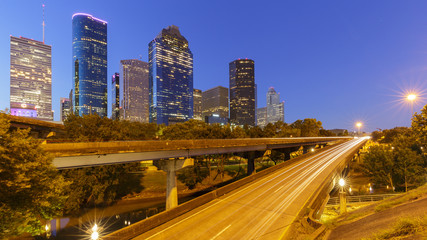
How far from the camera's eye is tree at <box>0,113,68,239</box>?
13.5 m

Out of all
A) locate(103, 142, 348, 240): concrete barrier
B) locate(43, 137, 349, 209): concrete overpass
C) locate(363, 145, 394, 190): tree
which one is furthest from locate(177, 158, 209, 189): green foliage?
locate(363, 145, 394, 190): tree

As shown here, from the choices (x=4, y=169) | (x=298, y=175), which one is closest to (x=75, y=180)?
(x=4, y=169)

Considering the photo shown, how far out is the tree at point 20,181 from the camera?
13.5 meters

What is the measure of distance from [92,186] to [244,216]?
2836 cm

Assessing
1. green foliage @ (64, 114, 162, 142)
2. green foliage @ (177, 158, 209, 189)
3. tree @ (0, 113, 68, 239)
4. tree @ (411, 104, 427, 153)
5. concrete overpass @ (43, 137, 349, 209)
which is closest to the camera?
tree @ (0, 113, 68, 239)

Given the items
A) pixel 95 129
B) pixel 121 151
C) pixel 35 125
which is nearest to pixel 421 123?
pixel 121 151

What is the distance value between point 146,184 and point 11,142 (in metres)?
32.0

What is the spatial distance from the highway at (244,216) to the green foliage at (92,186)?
915 inches

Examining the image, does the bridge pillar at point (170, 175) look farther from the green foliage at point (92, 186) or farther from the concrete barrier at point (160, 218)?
the green foliage at point (92, 186)

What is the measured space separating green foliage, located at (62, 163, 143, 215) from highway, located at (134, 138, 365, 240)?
23.2m

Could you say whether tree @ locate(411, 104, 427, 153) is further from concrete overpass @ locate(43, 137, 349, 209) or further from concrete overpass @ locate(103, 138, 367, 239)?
concrete overpass @ locate(43, 137, 349, 209)

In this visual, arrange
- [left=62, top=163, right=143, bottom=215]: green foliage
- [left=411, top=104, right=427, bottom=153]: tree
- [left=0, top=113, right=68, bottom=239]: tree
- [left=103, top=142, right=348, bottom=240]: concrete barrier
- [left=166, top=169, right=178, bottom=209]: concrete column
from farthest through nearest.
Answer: [left=62, top=163, right=143, bottom=215]: green foliage < [left=166, top=169, right=178, bottom=209]: concrete column < [left=411, top=104, right=427, bottom=153]: tree < [left=0, top=113, right=68, bottom=239]: tree < [left=103, top=142, right=348, bottom=240]: concrete barrier

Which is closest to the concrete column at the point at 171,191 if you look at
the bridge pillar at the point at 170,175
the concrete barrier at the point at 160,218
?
the bridge pillar at the point at 170,175

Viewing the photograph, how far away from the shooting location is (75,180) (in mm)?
31188
